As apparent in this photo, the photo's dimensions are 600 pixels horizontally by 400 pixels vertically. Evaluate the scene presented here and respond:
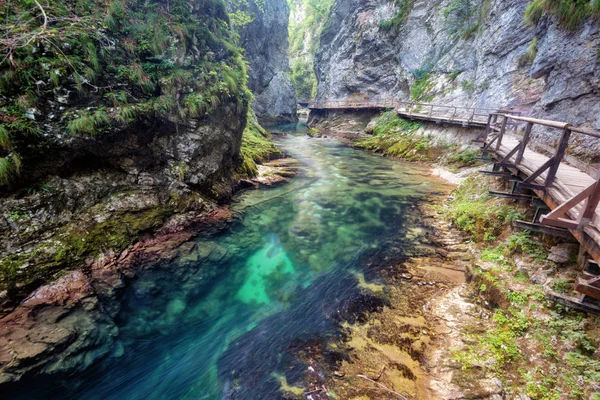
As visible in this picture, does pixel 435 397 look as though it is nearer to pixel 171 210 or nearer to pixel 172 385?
pixel 172 385

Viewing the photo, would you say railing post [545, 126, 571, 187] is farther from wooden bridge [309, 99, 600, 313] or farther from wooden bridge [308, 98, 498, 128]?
wooden bridge [308, 98, 498, 128]

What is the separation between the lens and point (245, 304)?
19.7ft

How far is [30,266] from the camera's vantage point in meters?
5.17

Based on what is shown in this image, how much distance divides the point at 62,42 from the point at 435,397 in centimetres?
1025

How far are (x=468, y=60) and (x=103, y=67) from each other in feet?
78.9

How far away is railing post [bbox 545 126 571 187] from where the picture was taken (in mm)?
4029

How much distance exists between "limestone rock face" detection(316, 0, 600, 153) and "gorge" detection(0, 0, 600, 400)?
16 cm

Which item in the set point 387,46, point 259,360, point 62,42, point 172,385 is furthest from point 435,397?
point 387,46

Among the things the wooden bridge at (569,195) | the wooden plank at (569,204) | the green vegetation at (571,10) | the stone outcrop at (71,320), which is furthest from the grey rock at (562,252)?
the green vegetation at (571,10)

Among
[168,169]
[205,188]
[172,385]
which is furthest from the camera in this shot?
[205,188]

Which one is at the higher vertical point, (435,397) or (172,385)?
(435,397)

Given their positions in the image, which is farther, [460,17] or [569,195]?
[460,17]

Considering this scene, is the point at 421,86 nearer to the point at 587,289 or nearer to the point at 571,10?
the point at 571,10

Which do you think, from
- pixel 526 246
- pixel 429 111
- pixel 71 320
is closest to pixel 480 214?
pixel 526 246
